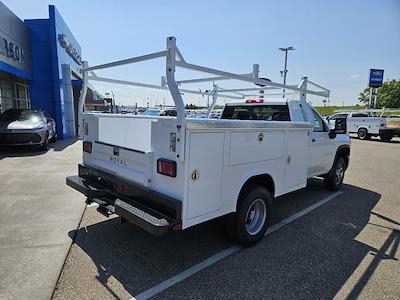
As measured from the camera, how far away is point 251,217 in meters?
3.95

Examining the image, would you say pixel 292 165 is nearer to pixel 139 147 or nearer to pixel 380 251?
pixel 380 251

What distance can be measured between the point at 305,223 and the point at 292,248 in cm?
101

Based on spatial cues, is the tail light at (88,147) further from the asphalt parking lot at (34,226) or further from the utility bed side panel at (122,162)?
the asphalt parking lot at (34,226)

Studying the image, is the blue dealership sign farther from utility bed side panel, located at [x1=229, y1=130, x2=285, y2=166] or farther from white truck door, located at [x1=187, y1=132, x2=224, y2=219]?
white truck door, located at [x1=187, y1=132, x2=224, y2=219]

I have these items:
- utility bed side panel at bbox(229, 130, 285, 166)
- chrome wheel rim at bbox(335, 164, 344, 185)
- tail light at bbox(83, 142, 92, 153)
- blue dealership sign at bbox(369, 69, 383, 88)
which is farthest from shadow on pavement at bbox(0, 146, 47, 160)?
blue dealership sign at bbox(369, 69, 383, 88)

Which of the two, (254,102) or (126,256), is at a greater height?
(254,102)

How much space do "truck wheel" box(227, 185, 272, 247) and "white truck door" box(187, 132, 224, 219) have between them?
49 cm

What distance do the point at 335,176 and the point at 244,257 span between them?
407 centimetres

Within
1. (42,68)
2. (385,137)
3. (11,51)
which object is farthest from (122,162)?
(385,137)

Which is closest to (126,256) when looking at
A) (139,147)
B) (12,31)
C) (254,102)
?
(139,147)

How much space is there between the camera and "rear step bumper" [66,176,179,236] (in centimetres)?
277

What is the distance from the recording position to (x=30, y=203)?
528 centimetres

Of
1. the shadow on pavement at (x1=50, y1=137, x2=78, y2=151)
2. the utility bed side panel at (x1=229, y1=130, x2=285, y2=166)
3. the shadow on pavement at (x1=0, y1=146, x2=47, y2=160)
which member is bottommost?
the shadow on pavement at (x1=50, y1=137, x2=78, y2=151)


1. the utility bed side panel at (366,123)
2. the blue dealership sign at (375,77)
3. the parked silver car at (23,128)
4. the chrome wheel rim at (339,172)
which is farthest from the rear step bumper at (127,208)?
the blue dealership sign at (375,77)
